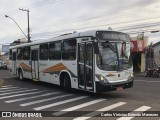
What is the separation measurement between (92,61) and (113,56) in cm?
101

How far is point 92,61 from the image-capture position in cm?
1333

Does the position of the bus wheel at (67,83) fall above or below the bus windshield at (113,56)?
below

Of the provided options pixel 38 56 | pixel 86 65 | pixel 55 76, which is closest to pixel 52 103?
pixel 86 65

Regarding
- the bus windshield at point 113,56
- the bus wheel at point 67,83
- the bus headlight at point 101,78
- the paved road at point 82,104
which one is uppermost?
the bus windshield at point 113,56

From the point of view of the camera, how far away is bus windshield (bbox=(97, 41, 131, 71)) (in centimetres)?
1321

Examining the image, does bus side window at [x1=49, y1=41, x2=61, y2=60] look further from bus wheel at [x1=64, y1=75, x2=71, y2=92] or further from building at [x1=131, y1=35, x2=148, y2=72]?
building at [x1=131, y1=35, x2=148, y2=72]

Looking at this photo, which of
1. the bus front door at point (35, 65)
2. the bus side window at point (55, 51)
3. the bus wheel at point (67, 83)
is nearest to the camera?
the bus wheel at point (67, 83)

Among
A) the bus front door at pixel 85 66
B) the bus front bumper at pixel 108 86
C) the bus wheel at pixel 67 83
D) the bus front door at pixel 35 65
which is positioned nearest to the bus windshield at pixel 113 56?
the bus front door at pixel 85 66

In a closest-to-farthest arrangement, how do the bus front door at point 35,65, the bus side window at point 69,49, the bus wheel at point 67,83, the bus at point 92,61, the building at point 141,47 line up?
the bus at point 92,61, the bus side window at point 69,49, the bus wheel at point 67,83, the bus front door at point 35,65, the building at point 141,47

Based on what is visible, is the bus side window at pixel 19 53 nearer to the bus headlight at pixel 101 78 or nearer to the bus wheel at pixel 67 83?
the bus wheel at pixel 67 83

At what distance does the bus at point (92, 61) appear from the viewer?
43.2 ft

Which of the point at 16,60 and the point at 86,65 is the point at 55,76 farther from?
the point at 16,60

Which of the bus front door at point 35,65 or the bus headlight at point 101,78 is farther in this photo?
the bus front door at point 35,65

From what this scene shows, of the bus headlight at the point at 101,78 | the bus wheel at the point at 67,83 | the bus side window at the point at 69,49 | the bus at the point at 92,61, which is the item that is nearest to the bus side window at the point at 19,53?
the bus at the point at 92,61
